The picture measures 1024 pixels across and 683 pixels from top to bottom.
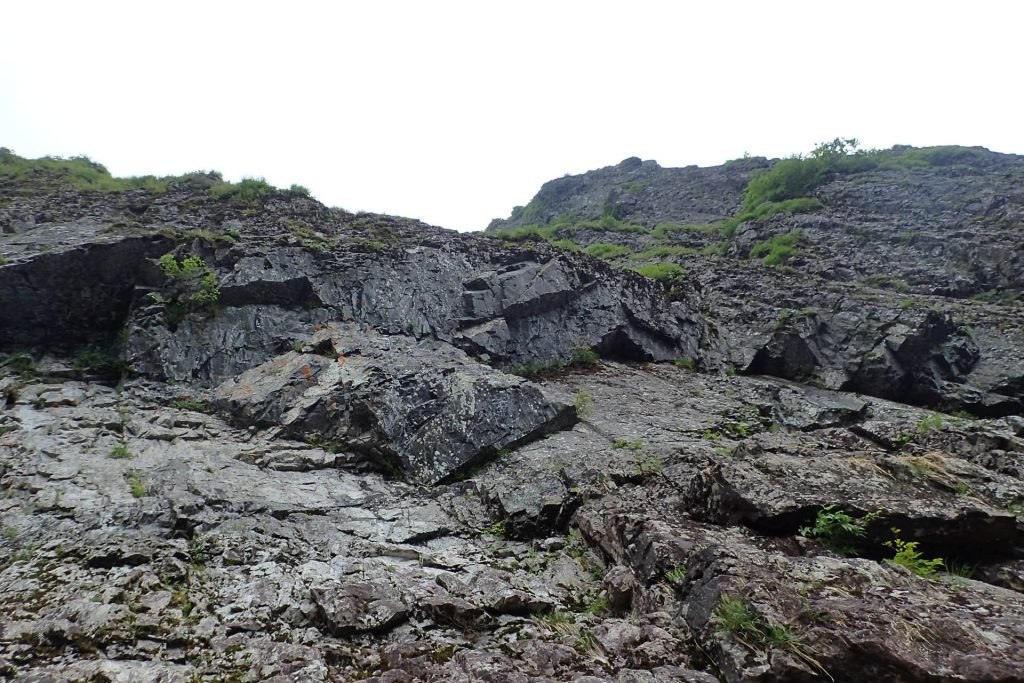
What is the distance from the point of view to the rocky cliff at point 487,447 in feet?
15.2

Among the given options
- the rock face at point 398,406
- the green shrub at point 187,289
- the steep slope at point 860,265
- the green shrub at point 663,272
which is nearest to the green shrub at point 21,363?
the green shrub at point 187,289

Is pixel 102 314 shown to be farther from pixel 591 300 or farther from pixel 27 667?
pixel 591 300

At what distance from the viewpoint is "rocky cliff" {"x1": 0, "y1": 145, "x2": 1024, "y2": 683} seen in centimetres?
464

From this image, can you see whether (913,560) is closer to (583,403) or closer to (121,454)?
(583,403)

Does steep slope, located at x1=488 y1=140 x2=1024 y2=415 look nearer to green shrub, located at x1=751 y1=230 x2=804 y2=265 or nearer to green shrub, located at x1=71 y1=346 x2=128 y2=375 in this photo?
green shrub, located at x1=751 y1=230 x2=804 y2=265

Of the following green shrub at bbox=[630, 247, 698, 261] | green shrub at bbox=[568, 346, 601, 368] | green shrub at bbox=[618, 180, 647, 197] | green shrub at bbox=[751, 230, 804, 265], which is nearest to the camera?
green shrub at bbox=[568, 346, 601, 368]

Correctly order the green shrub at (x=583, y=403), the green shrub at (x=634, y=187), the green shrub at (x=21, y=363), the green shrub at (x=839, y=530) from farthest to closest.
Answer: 1. the green shrub at (x=634, y=187)
2. the green shrub at (x=583, y=403)
3. the green shrub at (x=21, y=363)
4. the green shrub at (x=839, y=530)

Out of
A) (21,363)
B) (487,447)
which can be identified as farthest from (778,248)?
(21,363)

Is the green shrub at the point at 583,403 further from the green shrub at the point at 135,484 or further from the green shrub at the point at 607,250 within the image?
the green shrub at the point at 607,250

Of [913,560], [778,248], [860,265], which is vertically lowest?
[913,560]

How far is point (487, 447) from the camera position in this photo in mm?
9758

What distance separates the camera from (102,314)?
12.7 meters

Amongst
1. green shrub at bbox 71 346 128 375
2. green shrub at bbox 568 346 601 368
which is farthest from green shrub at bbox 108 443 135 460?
green shrub at bbox 568 346 601 368

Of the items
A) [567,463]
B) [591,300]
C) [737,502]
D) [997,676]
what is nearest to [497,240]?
[591,300]
